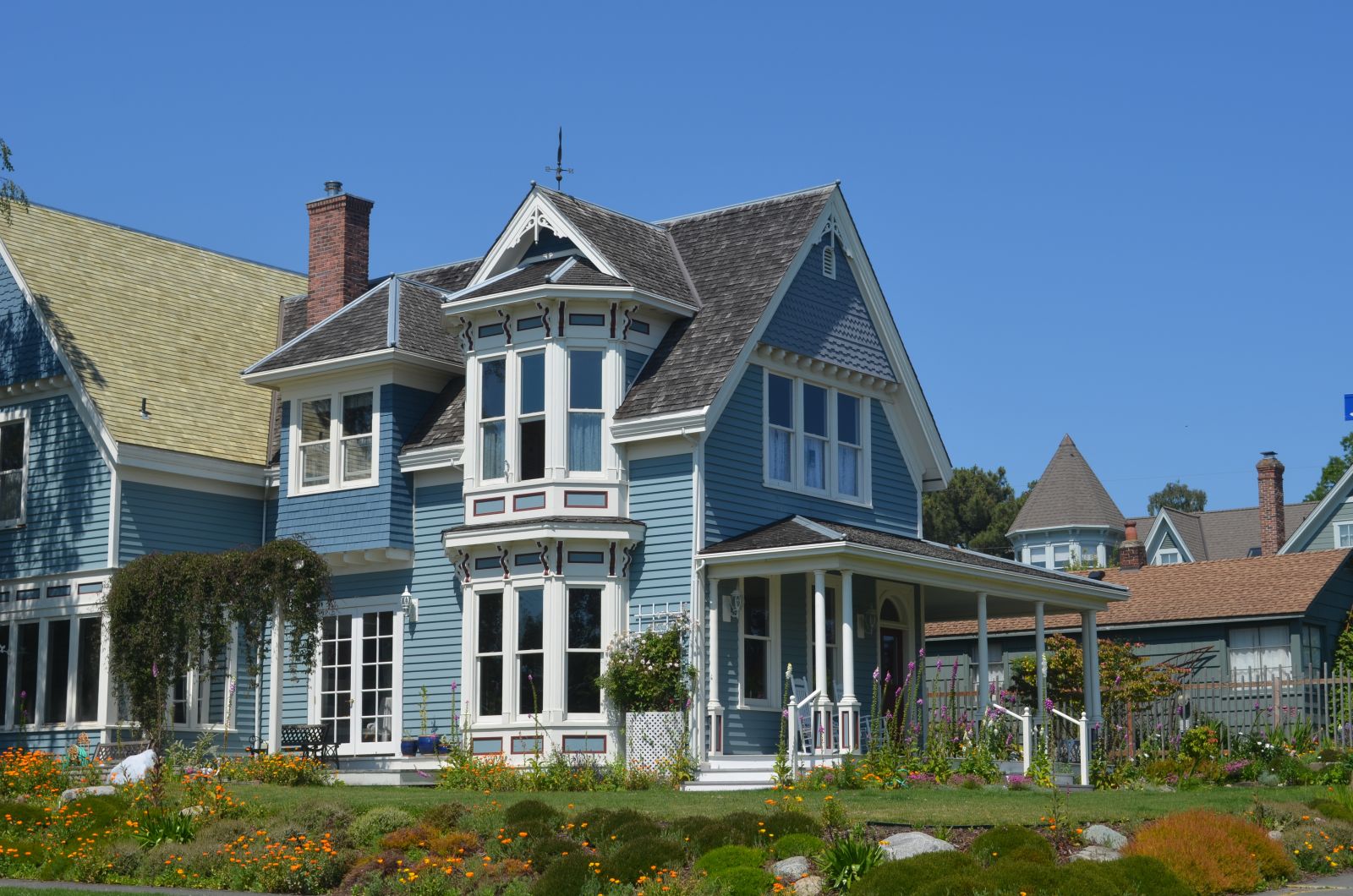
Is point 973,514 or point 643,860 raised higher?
point 973,514

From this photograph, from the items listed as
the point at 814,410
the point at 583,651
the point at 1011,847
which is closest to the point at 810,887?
Answer: the point at 1011,847

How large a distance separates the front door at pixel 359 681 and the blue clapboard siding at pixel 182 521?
226 centimetres

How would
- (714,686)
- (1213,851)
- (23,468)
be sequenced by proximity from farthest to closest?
(23,468), (714,686), (1213,851)

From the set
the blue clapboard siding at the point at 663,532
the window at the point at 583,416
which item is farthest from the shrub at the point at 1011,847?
the window at the point at 583,416

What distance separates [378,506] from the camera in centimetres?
2836

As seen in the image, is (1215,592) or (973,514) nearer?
(1215,592)

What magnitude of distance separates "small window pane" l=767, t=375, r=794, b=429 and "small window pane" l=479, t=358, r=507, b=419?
4195 millimetres

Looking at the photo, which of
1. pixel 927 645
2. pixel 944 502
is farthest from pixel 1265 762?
pixel 944 502

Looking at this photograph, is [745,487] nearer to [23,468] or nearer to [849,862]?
[849,862]

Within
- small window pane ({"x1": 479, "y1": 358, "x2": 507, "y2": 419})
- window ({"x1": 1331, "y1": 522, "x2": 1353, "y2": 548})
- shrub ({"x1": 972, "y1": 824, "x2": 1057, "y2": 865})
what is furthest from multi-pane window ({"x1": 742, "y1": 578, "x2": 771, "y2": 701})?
window ({"x1": 1331, "y1": 522, "x2": 1353, "y2": 548})

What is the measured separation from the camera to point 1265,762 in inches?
965

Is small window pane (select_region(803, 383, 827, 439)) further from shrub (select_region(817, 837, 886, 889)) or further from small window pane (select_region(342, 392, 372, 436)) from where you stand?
shrub (select_region(817, 837, 886, 889))

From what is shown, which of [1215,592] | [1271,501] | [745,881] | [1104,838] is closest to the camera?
[745,881]

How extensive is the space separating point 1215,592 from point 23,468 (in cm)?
2487
